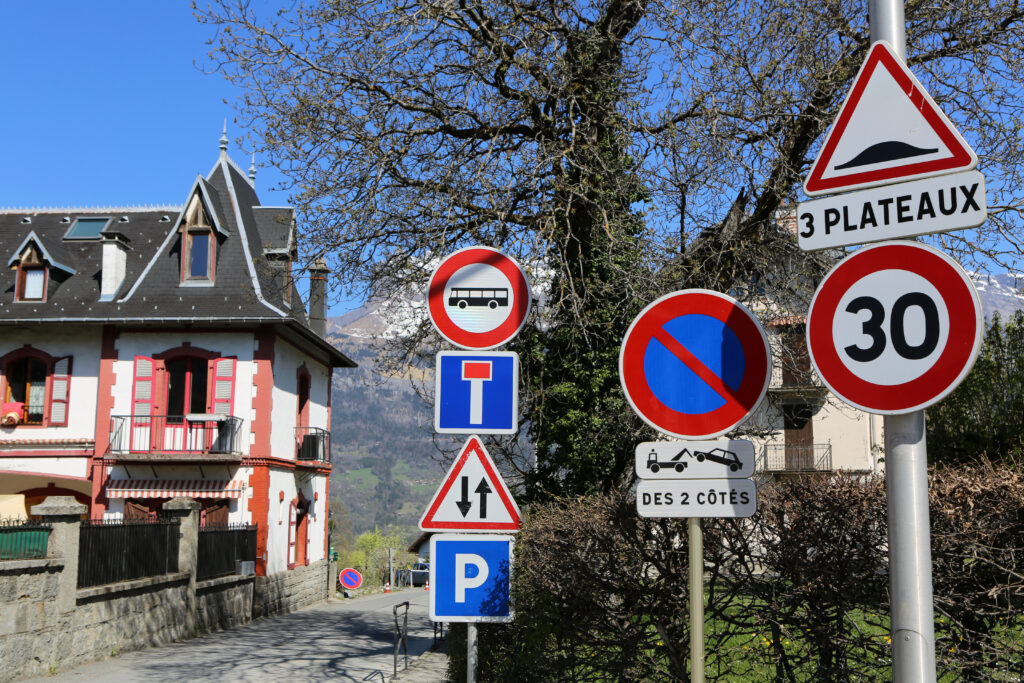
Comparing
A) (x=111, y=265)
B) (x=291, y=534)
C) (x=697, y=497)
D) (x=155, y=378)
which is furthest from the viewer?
(x=291, y=534)

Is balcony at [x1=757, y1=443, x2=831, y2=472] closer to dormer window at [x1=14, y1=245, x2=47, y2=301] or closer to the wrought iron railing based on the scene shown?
the wrought iron railing

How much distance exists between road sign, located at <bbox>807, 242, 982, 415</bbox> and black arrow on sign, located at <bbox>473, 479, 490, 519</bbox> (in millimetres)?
2608

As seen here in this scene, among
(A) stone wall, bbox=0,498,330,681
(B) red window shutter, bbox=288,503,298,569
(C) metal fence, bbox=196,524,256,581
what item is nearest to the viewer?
(A) stone wall, bbox=0,498,330,681

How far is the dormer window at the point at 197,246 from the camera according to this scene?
92.1ft

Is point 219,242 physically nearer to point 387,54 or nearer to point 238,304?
point 238,304

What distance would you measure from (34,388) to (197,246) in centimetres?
657

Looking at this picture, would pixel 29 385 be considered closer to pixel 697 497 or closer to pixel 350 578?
pixel 350 578

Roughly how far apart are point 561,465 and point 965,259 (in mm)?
6461

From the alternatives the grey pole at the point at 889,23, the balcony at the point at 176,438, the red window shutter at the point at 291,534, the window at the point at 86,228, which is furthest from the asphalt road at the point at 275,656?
the window at the point at 86,228

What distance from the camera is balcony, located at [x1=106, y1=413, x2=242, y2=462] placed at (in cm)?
2583

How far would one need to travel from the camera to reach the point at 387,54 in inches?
512

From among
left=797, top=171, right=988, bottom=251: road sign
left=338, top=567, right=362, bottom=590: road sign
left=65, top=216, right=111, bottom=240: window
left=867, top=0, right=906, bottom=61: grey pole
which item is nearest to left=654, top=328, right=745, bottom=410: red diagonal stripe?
left=797, top=171, right=988, bottom=251: road sign

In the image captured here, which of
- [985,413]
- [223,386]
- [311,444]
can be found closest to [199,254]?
[223,386]

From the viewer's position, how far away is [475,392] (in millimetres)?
5328
